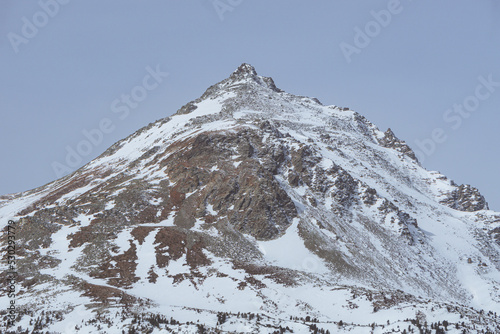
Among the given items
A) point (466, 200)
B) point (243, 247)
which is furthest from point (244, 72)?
point (243, 247)

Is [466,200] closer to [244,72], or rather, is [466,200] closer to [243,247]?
[243,247]

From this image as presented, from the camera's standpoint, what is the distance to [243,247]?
192ft

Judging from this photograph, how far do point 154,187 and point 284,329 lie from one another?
53.0 metres

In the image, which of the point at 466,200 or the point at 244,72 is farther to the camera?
the point at 244,72

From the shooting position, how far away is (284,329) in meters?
23.8

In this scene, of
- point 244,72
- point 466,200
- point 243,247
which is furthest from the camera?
point 244,72

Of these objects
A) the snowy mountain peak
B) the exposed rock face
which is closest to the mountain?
the exposed rock face

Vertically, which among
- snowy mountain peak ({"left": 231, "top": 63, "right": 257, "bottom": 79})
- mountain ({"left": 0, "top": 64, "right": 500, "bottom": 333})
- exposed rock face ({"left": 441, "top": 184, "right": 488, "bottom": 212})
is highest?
snowy mountain peak ({"left": 231, "top": 63, "right": 257, "bottom": 79})

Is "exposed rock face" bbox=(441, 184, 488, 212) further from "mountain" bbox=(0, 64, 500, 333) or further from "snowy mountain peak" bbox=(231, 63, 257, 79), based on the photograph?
"snowy mountain peak" bbox=(231, 63, 257, 79)

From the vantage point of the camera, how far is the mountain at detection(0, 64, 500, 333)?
30.7 m

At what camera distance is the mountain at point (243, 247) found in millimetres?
30656

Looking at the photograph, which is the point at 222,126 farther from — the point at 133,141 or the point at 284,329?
the point at 284,329

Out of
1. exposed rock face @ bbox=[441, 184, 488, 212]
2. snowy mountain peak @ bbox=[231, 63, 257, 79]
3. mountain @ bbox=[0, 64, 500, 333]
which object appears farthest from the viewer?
snowy mountain peak @ bbox=[231, 63, 257, 79]

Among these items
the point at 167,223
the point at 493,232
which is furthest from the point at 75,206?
the point at 493,232
